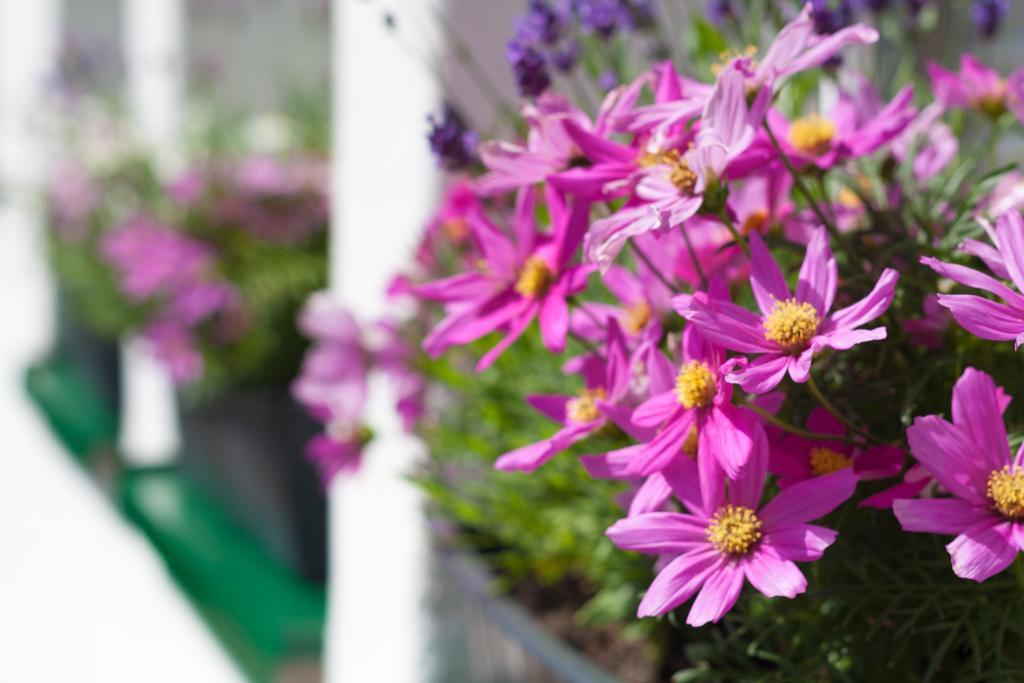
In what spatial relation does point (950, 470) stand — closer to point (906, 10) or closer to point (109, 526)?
point (906, 10)

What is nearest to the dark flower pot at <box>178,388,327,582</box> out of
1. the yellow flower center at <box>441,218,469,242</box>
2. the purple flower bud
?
the yellow flower center at <box>441,218,469,242</box>

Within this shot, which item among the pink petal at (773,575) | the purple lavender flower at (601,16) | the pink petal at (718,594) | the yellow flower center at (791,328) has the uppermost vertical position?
the purple lavender flower at (601,16)

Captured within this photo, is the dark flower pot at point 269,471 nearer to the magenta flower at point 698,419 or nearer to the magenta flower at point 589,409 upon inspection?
the magenta flower at point 589,409

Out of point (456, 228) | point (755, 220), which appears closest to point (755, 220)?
point (755, 220)

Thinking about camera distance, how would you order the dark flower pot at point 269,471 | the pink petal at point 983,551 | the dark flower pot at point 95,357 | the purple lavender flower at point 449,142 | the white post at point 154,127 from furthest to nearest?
the dark flower pot at point 95,357
the white post at point 154,127
the dark flower pot at point 269,471
the purple lavender flower at point 449,142
the pink petal at point 983,551

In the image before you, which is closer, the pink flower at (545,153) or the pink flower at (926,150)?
the pink flower at (545,153)

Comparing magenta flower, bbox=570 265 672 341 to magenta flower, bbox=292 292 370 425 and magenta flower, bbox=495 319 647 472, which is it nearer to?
magenta flower, bbox=495 319 647 472

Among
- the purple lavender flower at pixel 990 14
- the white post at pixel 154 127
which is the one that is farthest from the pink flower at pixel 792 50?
the white post at pixel 154 127
